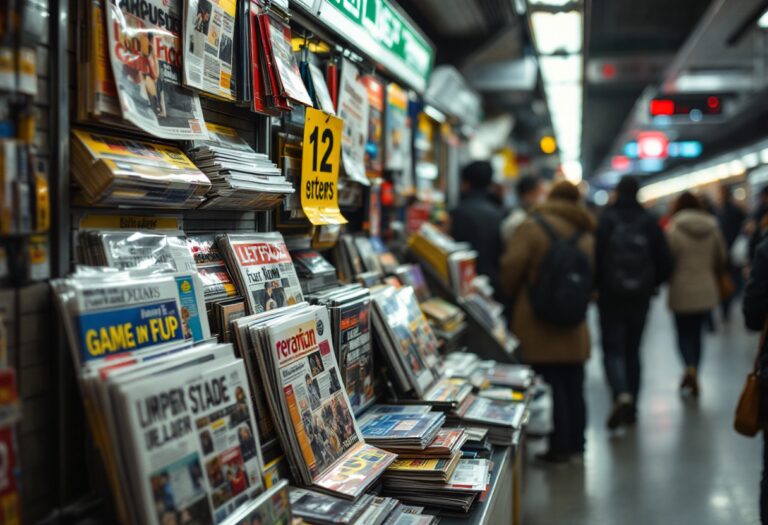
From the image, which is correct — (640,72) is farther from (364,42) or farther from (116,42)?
(116,42)

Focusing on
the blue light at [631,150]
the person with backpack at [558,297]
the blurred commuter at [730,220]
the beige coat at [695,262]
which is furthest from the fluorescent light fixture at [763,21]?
the blue light at [631,150]

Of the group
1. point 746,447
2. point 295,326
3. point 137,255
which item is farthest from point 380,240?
point 746,447

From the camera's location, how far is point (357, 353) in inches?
Result: 89.3

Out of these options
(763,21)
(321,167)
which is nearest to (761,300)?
(321,167)

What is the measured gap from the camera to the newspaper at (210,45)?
1657 millimetres

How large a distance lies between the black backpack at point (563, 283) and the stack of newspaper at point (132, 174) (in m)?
2.55

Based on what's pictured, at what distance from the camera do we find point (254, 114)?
84.0 inches

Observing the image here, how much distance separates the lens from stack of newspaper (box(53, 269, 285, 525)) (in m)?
1.18

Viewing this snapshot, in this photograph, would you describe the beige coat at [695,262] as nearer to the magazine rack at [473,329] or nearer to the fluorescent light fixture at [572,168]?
the magazine rack at [473,329]

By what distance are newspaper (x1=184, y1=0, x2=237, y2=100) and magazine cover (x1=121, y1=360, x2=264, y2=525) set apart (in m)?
0.76

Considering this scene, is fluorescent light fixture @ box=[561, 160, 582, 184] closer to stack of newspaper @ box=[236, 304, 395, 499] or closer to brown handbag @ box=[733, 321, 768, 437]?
brown handbag @ box=[733, 321, 768, 437]

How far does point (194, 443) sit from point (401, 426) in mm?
944

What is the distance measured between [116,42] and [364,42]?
4.73ft

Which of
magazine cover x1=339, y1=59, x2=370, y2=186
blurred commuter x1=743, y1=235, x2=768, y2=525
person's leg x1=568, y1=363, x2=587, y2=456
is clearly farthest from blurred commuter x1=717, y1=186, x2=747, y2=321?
magazine cover x1=339, y1=59, x2=370, y2=186
